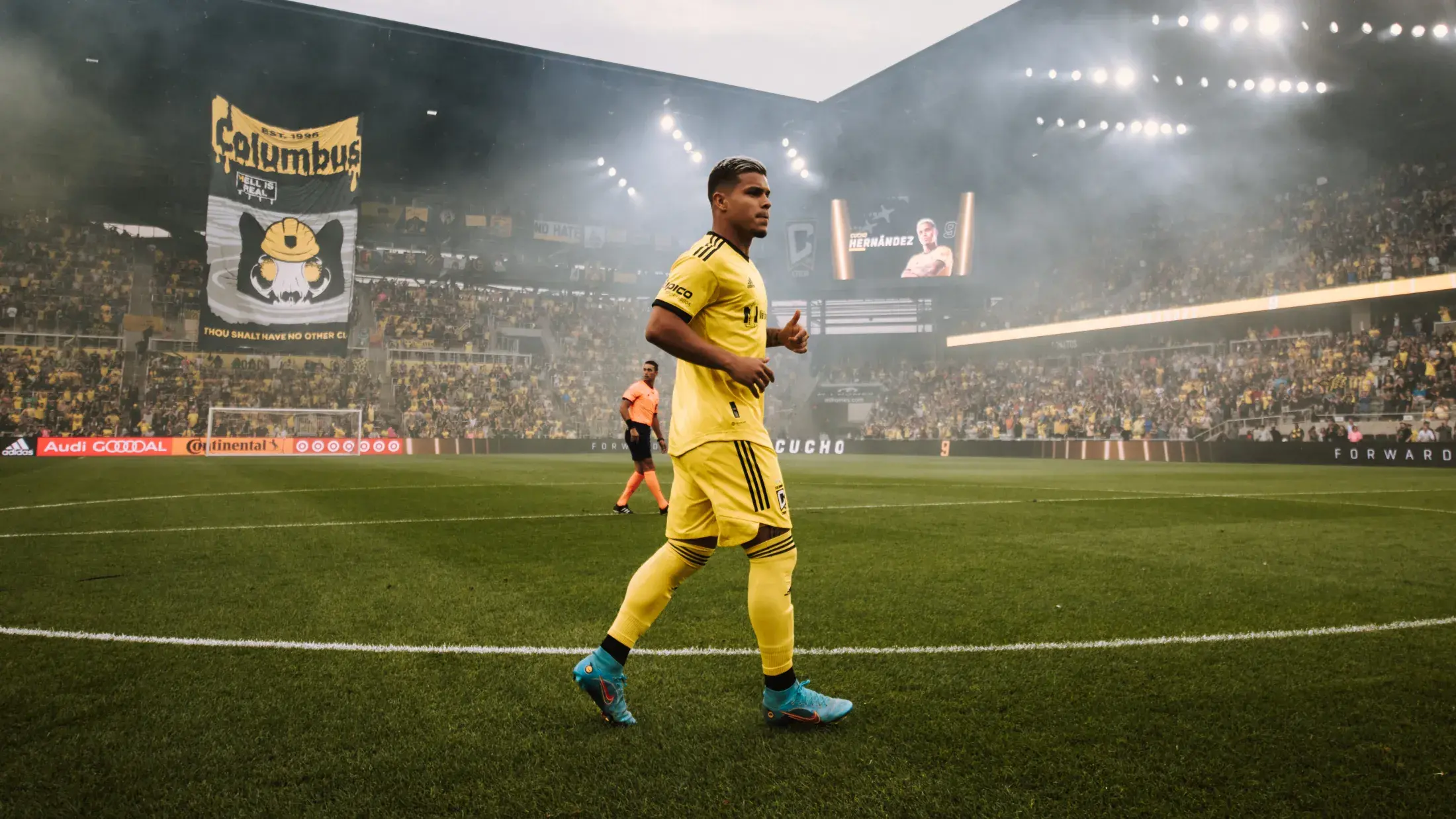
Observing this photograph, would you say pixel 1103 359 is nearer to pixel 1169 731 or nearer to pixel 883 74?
pixel 883 74

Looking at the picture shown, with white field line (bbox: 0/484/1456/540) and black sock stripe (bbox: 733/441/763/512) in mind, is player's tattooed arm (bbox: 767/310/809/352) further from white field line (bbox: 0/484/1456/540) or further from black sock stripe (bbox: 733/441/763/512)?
white field line (bbox: 0/484/1456/540)

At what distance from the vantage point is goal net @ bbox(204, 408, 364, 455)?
29.7 metres

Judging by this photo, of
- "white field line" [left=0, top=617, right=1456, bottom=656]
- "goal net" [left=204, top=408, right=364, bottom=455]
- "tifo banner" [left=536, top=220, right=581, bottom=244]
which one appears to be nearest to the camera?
"white field line" [left=0, top=617, right=1456, bottom=656]

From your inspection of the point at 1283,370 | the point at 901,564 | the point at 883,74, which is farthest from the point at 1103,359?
the point at 901,564

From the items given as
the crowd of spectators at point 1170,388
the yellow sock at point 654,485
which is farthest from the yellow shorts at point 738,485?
the crowd of spectators at point 1170,388

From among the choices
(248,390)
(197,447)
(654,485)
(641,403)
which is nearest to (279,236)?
(197,447)

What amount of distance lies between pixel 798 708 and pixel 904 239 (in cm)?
4343

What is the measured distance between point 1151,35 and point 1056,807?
3174 centimetres

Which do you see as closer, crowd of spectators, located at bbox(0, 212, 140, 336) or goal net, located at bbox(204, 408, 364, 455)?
goal net, located at bbox(204, 408, 364, 455)

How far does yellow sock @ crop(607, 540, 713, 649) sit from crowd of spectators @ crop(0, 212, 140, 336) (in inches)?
1605

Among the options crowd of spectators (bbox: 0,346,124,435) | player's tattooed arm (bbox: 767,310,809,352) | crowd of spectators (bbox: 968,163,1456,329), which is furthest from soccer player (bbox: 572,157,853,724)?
crowd of spectators (bbox: 0,346,124,435)

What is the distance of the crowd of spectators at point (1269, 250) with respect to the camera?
1109 inches

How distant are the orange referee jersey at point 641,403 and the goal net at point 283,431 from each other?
22.7 metres

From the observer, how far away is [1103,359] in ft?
130
